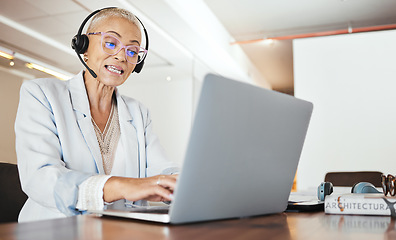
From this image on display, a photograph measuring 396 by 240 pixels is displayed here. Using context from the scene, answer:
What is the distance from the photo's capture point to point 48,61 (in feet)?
12.9

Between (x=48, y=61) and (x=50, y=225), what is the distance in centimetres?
353

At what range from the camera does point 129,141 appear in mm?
1676

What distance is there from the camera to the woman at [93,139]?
1.05 m

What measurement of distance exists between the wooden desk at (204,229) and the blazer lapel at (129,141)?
2.53ft

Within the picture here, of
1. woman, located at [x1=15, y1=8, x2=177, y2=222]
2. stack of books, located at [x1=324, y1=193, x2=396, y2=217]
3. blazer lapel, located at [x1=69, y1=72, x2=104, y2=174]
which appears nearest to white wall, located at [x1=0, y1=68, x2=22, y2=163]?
woman, located at [x1=15, y1=8, x2=177, y2=222]

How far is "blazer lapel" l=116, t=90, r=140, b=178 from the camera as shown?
1.64 m

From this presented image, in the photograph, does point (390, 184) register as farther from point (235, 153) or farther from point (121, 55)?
point (121, 55)

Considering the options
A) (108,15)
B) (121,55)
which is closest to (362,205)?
(121,55)

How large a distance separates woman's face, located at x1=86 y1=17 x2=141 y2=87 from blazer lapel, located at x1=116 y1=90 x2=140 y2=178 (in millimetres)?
126

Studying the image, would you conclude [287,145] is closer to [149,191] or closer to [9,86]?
[149,191]

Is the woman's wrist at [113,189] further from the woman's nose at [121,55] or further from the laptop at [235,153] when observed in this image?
the woman's nose at [121,55]

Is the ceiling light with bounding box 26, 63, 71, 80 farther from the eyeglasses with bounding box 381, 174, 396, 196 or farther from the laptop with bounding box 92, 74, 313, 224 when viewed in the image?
the eyeglasses with bounding box 381, 174, 396, 196

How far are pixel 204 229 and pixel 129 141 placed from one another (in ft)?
3.33

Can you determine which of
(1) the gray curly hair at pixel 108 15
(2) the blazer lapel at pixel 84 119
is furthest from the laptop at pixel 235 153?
(1) the gray curly hair at pixel 108 15
